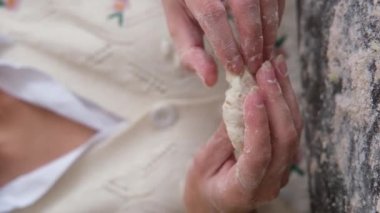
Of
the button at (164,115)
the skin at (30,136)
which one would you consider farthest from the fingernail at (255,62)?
the skin at (30,136)

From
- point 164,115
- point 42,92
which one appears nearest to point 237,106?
point 164,115

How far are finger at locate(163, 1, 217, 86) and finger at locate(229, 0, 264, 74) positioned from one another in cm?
6

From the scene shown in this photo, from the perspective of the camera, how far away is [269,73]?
0.56 metres

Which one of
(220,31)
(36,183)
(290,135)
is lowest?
(36,183)

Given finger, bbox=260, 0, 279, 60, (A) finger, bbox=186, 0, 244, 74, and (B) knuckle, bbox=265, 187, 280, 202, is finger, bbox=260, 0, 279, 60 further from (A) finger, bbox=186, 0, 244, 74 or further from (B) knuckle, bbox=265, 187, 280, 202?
(B) knuckle, bbox=265, 187, 280, 202

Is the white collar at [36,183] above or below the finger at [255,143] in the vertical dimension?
below

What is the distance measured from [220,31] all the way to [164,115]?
0.87ft

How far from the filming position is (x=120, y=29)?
2.59 ft

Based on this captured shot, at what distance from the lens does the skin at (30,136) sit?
2.66ft

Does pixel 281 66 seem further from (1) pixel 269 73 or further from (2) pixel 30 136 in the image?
(2) pixel 30 136

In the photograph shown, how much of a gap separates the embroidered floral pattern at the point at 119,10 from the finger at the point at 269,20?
28 cm

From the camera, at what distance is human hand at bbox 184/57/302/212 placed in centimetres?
54

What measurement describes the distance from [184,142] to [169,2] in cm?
21

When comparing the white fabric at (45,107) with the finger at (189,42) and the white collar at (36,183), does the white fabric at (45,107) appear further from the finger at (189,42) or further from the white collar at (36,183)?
the finger at (189,42)
